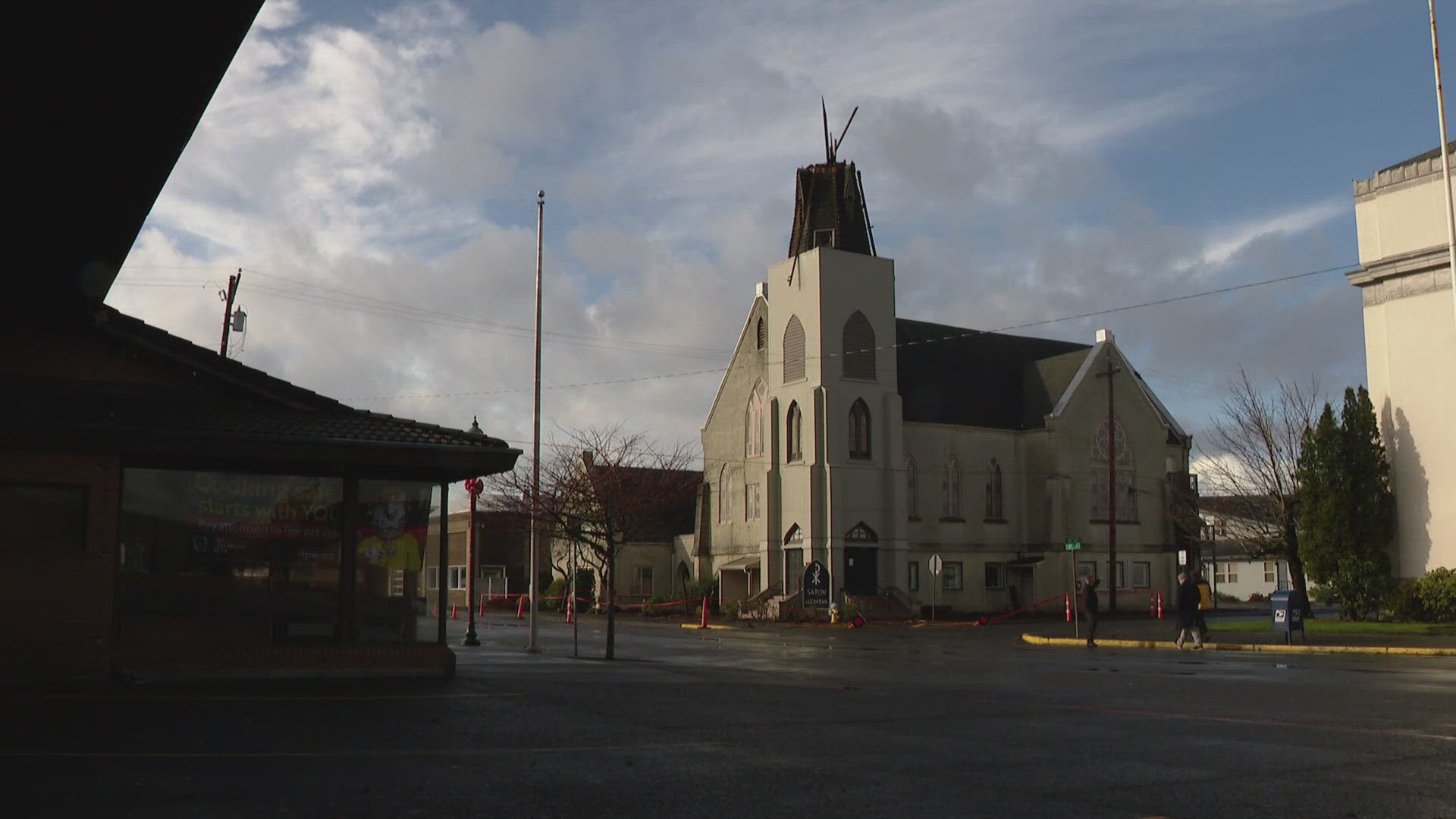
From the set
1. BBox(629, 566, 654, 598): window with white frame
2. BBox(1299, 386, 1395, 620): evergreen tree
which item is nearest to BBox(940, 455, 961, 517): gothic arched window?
BBox(629, 566, 654, 598): window with white frame

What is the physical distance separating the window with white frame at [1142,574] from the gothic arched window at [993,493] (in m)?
7.37

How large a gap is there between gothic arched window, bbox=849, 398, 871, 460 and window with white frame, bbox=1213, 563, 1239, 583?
4337 centimetres

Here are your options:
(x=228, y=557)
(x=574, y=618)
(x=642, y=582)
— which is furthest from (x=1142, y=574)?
(x=228, y=557)

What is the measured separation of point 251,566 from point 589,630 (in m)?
24.1

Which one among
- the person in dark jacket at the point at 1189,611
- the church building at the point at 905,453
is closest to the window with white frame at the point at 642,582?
the church building at the point at 905,453

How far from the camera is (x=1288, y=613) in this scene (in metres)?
29.3

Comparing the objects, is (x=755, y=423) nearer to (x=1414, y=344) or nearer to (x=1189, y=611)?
(x=1414, y=344)

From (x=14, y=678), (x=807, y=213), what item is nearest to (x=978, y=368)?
(x=807, y=213)

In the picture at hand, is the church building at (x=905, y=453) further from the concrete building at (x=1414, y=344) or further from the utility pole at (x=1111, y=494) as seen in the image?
the concrete building at (x=1414, y=344)

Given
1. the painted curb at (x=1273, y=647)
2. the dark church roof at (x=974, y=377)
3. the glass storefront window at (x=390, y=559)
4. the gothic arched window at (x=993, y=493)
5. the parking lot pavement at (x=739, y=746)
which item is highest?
the dark church roof at (x=974, y=377)

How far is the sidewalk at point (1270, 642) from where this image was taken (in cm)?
2620

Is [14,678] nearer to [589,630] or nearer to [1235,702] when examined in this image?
[1235,702]

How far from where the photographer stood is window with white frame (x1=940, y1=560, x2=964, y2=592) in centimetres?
5438

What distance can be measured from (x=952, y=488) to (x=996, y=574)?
4.47 m
